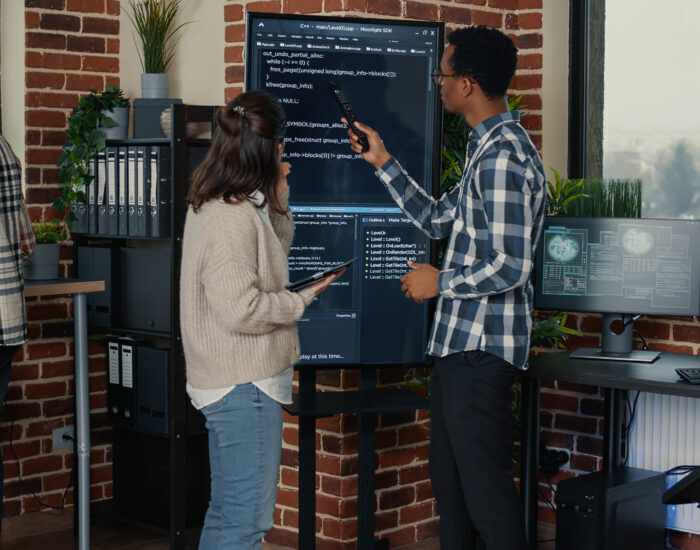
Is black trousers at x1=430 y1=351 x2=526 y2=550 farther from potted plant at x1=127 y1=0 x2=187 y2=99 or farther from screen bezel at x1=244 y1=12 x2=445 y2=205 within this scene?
potted plant at x1=127 y1=0 x2=187 y2=99

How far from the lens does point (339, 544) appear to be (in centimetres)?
329

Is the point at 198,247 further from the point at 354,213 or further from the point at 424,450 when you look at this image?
the point at 424,450

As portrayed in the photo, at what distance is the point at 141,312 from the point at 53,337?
439 mm

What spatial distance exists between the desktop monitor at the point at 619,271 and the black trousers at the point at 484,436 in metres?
0.85

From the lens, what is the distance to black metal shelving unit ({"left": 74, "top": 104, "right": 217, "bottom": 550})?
3.35 metres

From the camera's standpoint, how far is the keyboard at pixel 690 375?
2.62 metres

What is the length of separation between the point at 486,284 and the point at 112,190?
1895mm

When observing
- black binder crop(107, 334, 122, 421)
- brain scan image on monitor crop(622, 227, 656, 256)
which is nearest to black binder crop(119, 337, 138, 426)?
black binder crop(107, 334, 122, 421)

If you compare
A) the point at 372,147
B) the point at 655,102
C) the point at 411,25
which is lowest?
the point at 372,147

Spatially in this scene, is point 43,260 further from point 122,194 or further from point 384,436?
point 384,436

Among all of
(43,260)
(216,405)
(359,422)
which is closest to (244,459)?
(216,405)

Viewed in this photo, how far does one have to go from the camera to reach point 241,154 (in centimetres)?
212

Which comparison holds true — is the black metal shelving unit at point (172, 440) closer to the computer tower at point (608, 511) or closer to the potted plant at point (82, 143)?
the potted plant at point (82, 143)

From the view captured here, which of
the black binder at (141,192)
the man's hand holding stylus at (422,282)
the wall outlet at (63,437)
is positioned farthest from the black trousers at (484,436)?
the wall outlet at (63,437)
